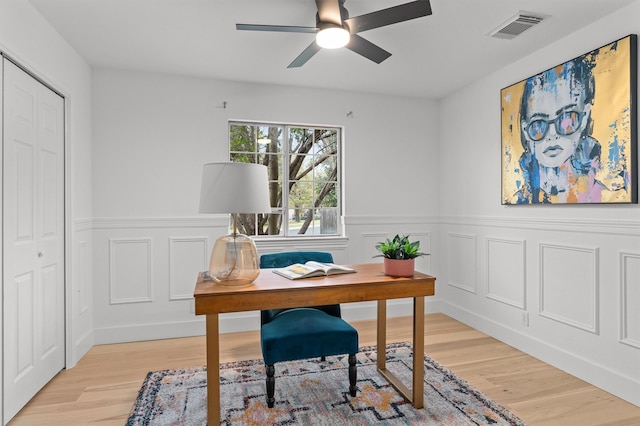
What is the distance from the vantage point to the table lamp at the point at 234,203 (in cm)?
198

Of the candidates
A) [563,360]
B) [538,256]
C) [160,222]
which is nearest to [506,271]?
[538,256]

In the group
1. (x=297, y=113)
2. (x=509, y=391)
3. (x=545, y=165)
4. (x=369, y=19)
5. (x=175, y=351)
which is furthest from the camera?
(x=297, y=113)

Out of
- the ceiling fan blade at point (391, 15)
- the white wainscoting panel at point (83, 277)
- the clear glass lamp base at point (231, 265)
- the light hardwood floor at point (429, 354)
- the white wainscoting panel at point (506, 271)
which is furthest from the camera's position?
the white wainscoting panel at point (506, 271)

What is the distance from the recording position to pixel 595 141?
258 centimetres

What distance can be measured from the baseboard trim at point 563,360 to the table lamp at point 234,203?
242 centimetres

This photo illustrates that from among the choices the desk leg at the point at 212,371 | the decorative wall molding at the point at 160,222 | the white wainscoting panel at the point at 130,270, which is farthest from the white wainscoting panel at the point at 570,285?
the white wainscoting panel at the point at 130,270

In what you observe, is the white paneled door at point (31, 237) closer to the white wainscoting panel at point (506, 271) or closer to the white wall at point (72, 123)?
the white wall at point (72, 123)

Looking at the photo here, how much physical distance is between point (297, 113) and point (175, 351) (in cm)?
257

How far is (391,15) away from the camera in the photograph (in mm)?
1997

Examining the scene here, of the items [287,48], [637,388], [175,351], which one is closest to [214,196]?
[287,48]

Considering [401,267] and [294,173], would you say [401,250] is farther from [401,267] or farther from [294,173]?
[294,173]

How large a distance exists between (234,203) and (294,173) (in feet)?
7.25

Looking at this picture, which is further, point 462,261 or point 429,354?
point 462,261

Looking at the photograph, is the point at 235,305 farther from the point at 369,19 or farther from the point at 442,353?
the point at 442,353
